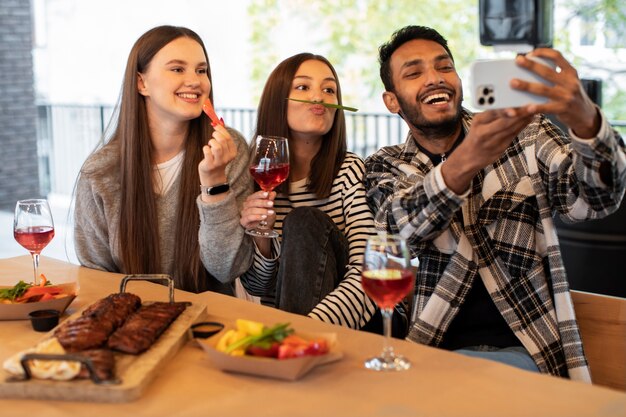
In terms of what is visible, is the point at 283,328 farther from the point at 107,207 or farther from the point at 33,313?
the point at 107,207

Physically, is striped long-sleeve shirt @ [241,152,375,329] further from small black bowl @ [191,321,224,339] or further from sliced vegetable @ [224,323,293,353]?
sliced vegetable @ [224,323,293,353]

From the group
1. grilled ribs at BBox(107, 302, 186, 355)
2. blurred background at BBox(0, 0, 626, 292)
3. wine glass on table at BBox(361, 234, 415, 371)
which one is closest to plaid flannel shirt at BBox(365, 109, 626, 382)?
wine glass on table at BBox(361, 234, 415, 371)

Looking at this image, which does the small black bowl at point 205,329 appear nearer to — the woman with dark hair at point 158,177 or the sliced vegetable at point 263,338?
the sliced vegetable at point 263,338

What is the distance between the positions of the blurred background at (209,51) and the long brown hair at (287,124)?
3.46m

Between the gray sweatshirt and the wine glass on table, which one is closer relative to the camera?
the wine glass on table

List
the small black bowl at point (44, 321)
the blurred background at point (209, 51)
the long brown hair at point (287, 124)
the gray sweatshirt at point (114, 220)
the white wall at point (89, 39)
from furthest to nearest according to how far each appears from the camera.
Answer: the white wall at point (89, 39), the blurred background at point (209, 51), the long brown hair at point (287, 124), the gray sweatshirt at point (114, 220), the small black bowl at point (44, 321)

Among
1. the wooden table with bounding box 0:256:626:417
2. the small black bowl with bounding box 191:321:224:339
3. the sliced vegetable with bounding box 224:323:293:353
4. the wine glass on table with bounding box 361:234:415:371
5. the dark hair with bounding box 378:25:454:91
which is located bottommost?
the wooden table with bounding box 0:256:626:417

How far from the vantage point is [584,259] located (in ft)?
11.6

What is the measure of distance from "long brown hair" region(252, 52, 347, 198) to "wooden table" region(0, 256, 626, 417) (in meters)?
1.18

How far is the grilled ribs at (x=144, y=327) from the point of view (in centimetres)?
152

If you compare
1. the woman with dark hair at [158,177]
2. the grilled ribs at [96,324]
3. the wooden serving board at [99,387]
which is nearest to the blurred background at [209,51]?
the woman with dark hair at [158,177]

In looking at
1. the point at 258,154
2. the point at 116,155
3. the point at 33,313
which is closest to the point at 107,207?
the point at 116,155

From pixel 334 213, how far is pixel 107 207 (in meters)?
0.72

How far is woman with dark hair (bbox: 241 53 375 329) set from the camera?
2416mm
